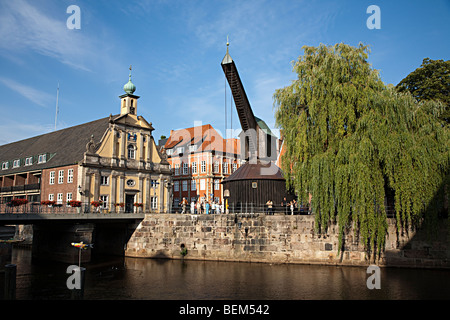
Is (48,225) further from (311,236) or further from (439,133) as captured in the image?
(439,133)

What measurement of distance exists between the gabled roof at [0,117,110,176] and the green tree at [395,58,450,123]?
28.1 m

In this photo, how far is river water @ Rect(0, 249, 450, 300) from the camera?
52.2ft

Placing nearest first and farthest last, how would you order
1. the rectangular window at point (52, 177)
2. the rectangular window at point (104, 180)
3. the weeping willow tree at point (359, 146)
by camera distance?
the weeping willow tree at point (359, 146), the rectangular window at point (104, 180), the rectangular window at point (52, 177)

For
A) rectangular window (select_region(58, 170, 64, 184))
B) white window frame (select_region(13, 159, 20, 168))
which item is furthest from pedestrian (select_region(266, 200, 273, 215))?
white window frame (select_region(13, 159, 20, 168))

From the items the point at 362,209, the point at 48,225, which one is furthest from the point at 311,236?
the point at 48,225

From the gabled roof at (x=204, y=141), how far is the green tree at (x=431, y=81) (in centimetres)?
2690

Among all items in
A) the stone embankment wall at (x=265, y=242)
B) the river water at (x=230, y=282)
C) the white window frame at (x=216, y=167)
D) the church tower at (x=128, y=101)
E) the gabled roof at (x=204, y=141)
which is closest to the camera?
the river water at (x=230, y=282)

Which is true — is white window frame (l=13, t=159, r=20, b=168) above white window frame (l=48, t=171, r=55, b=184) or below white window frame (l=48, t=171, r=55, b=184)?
above

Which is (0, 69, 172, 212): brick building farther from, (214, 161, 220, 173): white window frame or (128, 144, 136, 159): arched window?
(214, 161, 220, 173): white window frame

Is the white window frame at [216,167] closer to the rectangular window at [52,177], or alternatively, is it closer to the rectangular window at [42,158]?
the rectangular window at [52,177]

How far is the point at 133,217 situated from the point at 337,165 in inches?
637

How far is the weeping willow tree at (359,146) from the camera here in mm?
20125

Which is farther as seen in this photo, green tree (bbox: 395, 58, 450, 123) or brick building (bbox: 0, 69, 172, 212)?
brick building (bbox: 0, 69, 172, 212)

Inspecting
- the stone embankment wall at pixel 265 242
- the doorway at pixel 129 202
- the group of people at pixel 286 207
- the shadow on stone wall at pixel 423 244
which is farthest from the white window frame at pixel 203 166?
the shadow on stone wall at pixel 423 244
